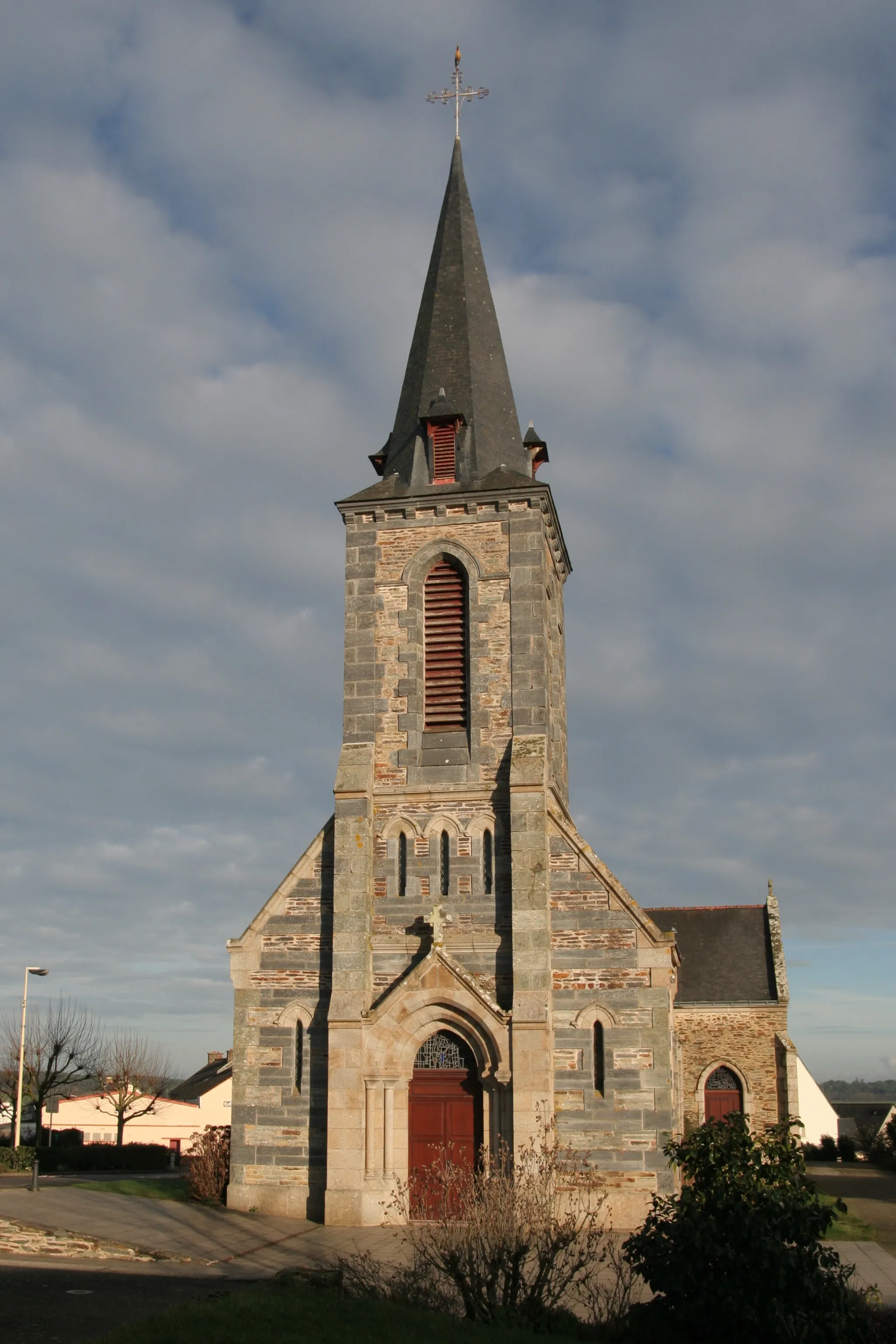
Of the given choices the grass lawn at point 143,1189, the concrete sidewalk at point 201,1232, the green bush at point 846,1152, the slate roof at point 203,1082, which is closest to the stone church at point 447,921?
the concrete sidewalk at point 201,1232

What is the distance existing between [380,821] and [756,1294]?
12979mm

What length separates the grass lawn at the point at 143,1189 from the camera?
23.5 m

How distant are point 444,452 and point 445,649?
179 inches

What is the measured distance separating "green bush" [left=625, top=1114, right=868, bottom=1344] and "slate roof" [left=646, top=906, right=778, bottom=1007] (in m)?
24.8

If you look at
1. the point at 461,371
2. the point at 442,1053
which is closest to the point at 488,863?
the point at 442,1053

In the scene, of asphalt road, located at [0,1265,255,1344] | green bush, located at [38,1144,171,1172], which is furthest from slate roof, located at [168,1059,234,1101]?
asphalt road, located at [0,1265,255,1344]

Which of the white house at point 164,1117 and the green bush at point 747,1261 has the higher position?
the green bush at point 747,1261

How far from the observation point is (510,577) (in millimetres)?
23891

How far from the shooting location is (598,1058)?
20.9 m

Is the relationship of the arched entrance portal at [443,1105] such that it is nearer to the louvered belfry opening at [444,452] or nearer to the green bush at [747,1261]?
the green bush at [747,1261]

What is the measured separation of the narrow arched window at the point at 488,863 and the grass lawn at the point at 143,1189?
842 cm

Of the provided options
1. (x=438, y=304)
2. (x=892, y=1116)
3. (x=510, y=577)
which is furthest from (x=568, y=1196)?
(x=892, y=1116)

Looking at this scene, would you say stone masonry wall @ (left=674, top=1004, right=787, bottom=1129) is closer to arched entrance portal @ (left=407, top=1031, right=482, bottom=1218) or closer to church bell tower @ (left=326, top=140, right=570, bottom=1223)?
church bell tower @ (left=326, top=140, right=570, bottom=1223)

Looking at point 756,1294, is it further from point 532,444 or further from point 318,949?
point 532,444
